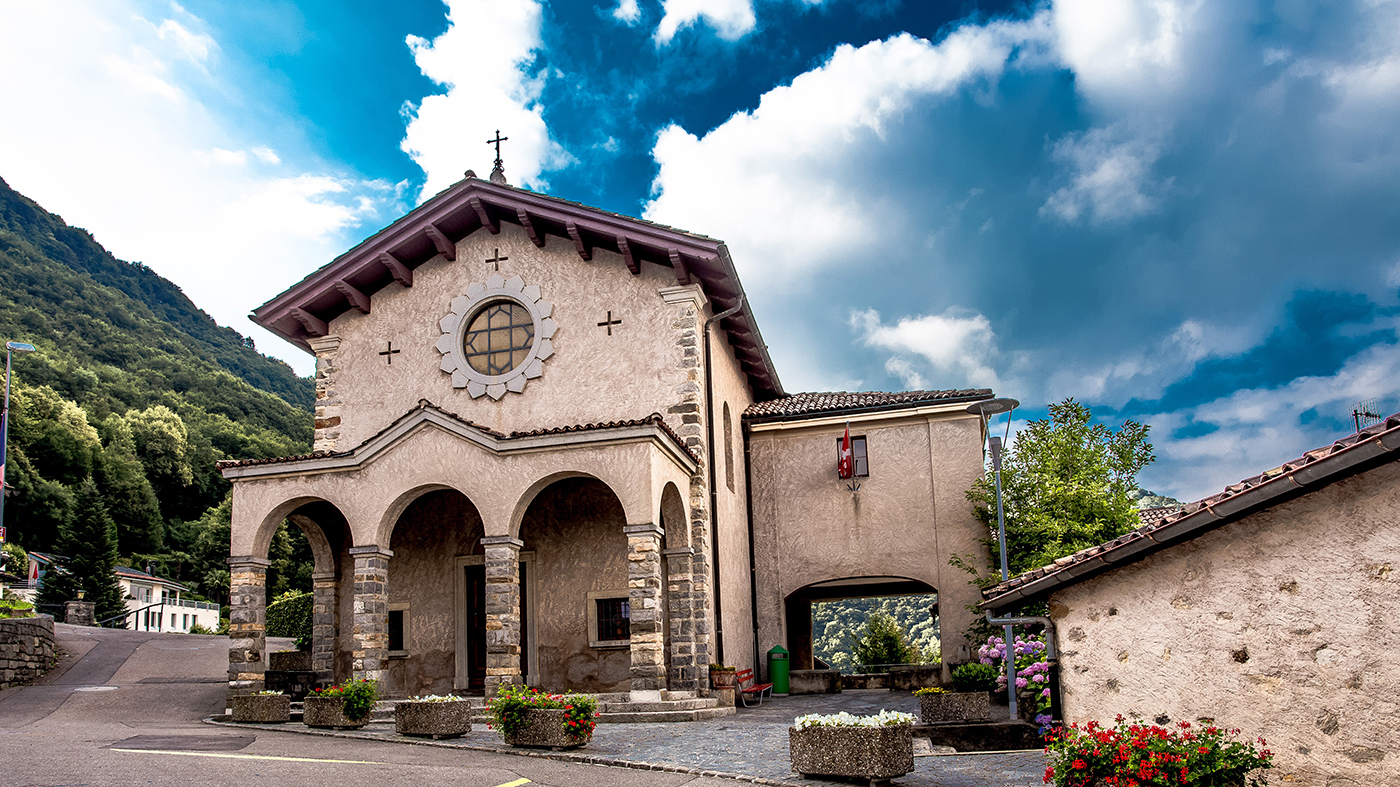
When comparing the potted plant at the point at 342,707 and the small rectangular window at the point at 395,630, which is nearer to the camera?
the potted plant at the point at 342,707

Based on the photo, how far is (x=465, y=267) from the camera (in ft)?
59.2

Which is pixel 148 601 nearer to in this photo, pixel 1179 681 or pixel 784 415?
pixel 784 415

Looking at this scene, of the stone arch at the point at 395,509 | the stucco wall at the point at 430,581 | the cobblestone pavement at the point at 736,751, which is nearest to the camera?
the cobblestone pavement at the point at 736,751

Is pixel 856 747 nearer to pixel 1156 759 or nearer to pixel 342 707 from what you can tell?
pixel 1156 759

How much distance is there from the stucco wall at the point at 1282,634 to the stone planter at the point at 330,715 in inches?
338

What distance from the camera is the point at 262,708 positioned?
13.1 metres

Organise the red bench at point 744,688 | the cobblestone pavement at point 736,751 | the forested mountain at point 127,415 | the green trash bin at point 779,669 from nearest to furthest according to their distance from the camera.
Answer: the cobblestone pavement at point 736,751 → the red bench at point 744,688 → the green trash bin at point 779,669 → the forested mountain at point 127,415

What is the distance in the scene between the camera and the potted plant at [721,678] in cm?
1532

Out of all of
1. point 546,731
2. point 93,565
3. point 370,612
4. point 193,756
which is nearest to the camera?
point 193,756

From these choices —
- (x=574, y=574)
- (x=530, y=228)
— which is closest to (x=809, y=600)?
(x=574, y=574)

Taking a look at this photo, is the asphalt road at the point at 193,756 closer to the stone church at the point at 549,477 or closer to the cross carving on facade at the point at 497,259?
the stone church at the point at 549,477

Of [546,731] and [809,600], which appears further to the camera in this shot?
[809,600]

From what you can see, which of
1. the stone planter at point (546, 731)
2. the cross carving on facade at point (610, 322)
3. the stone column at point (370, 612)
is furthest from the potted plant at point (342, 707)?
the cross carving on facade at point (610, 322)

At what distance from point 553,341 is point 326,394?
175 inches
